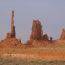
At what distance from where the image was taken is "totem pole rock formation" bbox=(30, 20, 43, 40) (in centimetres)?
7588

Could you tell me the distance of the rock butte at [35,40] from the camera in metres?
67.6

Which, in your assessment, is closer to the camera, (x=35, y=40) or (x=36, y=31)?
(x=35, y=40)

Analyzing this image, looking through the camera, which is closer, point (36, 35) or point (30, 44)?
point (30, 44)

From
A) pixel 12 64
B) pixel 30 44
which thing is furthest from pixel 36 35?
pixel 12 64

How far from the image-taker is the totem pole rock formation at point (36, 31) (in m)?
75.9

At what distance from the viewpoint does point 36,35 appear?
76438 millimetres

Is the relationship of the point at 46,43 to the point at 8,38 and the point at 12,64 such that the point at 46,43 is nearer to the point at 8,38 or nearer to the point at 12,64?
the point at 8,38

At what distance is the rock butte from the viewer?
67.6m

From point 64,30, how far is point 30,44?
32.4ft

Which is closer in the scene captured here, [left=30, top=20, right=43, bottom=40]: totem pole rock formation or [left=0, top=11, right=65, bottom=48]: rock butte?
[left=0, top=11, right=65, bottom=48]: rock butte

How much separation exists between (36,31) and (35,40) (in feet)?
11.0

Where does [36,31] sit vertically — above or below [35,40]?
above

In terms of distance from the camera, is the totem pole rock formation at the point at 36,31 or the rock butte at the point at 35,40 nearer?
the rock butte at the point at 35,40

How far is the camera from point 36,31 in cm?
7712
